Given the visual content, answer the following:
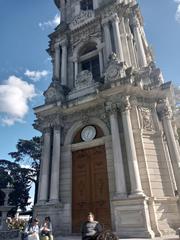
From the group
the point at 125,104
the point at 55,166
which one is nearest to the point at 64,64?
the point at 125,104

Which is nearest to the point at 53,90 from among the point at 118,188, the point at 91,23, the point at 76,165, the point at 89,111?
the point at 89,111

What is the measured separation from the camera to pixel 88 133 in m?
13.4

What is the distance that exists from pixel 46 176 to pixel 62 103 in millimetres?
4746

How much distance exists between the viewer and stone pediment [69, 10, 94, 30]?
58.5ft

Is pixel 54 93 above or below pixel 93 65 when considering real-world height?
below

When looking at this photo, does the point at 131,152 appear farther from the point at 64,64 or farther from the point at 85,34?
the point at 85,34

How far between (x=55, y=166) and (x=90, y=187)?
2.39 metres

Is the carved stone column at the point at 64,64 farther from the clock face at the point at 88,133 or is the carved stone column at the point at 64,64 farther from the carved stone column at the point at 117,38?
the clock face at the point at 88,133

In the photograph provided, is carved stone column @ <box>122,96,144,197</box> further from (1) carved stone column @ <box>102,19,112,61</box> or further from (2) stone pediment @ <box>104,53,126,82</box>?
(1) carved stone column @ <box>102,19,112,61</box>

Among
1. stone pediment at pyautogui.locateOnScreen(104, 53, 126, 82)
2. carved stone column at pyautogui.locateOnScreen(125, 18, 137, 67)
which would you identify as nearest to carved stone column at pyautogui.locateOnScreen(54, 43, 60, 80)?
stone pediment at pyautogui.locateOnScreen(104, 53, 126, 82)

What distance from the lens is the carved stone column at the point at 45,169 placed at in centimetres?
1216

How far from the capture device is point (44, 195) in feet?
39.8

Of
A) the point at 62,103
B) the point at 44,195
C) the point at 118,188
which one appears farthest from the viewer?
the point at 62,103

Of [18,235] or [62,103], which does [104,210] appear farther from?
[62,103]
